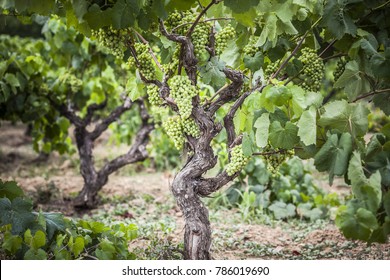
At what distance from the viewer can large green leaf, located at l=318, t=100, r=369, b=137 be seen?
7.50ft

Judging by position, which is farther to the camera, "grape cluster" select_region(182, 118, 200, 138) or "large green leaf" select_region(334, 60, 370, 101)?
"grape cluster" select_region(182, 118, 200, 138)

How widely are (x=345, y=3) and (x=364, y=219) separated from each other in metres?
1.06

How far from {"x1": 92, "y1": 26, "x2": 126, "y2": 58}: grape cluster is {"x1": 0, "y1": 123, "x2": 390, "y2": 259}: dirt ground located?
1.41 m

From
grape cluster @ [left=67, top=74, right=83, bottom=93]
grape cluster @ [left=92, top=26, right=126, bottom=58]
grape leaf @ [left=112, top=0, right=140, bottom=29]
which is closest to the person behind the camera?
grape leaf @ [left=112, top=0, right=140, bottom=29]

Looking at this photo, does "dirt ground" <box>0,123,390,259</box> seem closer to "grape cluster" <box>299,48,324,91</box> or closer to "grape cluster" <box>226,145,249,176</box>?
"grape cluster" <box>226,145,249,176</box>

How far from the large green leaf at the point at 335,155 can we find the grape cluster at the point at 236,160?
54 centimetres

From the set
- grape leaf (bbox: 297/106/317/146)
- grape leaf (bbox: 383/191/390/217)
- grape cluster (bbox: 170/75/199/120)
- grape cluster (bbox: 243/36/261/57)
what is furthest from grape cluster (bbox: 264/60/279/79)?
grape leaf (bbox: 383/191/390/217)

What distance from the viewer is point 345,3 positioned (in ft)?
8.36

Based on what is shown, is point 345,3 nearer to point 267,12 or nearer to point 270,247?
point 267,12

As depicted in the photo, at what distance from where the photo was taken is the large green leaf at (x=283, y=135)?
7.96 ft

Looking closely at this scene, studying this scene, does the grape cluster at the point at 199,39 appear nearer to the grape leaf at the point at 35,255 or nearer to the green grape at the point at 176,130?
the green grape at the point at 176,130

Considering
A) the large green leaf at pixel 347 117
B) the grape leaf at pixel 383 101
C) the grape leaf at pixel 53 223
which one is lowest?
the grape leaf at pixel 53 223

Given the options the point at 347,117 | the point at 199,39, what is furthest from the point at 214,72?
the point at 347,117

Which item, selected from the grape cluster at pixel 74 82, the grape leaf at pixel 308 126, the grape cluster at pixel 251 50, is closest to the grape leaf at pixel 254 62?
the grape cluster at pixel 251 50
